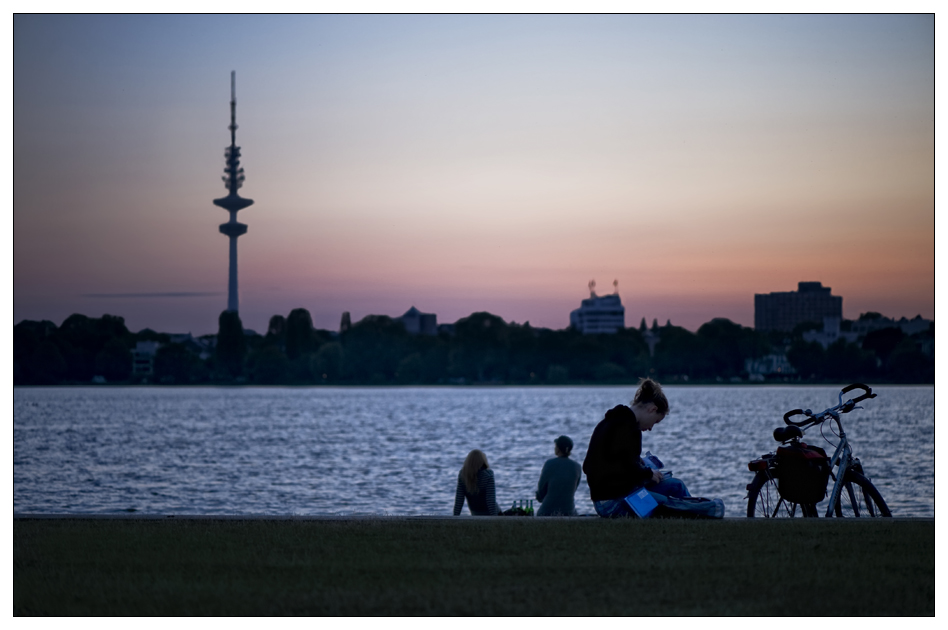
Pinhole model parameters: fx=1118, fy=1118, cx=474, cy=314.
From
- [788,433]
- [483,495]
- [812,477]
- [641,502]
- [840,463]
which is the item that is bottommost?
[483,495]

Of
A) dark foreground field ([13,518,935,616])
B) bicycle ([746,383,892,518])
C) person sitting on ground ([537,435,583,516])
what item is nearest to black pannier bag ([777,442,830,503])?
bicycle ([746,383,892,518])

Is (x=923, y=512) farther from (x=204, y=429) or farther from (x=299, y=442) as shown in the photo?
(x=204, y=429)

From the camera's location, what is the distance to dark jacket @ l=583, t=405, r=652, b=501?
974 cm

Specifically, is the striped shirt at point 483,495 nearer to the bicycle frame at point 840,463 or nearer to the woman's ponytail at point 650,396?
the woman's ponytail at point 650,396

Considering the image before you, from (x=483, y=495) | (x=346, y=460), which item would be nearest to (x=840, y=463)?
(x=483, y=495)

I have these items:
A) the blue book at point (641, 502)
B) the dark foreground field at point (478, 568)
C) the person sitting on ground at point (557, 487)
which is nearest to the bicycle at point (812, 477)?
the dark foreground field at point (478, 568)

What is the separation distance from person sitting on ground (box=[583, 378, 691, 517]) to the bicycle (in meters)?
1.32

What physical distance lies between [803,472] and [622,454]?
2.01 m

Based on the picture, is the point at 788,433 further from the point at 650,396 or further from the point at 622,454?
the point at 622,454

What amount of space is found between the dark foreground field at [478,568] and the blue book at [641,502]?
395 mm

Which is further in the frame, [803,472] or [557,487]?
Answer: [557,487]

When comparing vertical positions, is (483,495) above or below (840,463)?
below

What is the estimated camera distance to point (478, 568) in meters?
7.57

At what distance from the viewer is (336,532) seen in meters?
9.22
